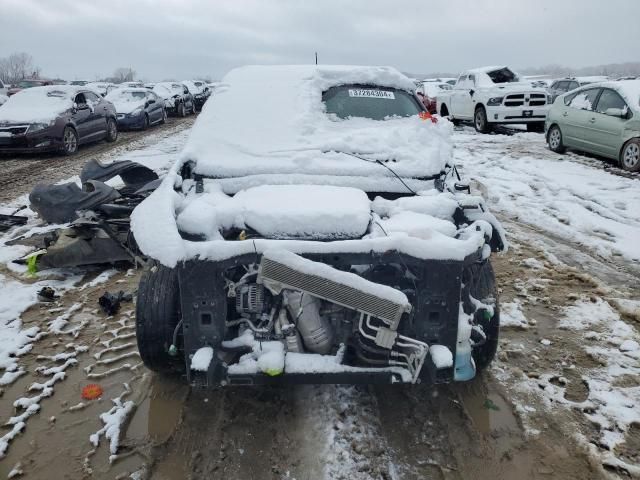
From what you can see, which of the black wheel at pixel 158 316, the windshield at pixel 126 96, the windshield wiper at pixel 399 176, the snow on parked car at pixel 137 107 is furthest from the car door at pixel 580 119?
the windshield at pixel 126 96

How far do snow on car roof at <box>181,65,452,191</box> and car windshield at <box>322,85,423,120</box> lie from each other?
0.06 meters

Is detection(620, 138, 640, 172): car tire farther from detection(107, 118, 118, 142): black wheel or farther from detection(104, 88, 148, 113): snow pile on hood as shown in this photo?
detection(104, 88, 148, 113): snow pile on hood

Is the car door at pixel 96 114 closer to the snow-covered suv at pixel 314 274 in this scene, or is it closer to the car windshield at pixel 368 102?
the car windshield at pixel 368 102

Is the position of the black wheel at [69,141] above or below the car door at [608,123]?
below

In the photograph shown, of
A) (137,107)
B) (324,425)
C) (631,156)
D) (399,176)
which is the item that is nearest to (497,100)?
(631,156)

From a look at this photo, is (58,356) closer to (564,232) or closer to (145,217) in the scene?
(145,217)

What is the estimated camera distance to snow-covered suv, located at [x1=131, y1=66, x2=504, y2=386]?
254 centimetres

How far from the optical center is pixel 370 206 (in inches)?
129

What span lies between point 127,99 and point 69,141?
19.5 ft

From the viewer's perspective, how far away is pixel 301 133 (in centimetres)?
411

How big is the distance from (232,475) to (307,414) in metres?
0.60

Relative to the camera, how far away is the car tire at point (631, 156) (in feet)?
29.9

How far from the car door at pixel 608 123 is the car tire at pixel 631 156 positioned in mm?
156

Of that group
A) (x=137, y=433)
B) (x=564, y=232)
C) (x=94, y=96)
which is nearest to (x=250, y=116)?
(x=137, y=433)
